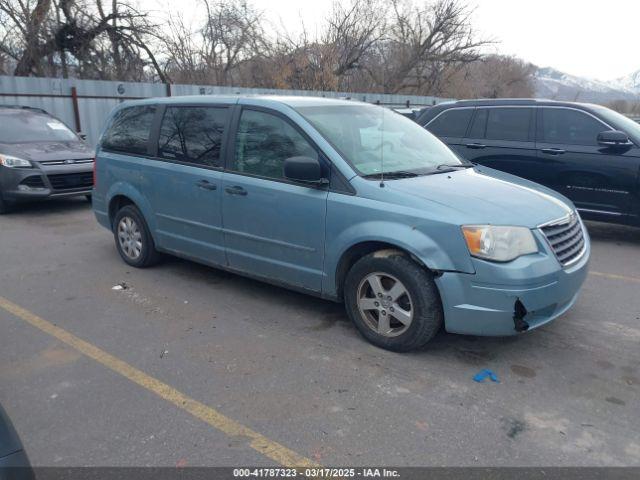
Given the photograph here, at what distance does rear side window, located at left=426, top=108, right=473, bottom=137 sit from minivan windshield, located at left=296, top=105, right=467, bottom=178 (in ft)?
9.86

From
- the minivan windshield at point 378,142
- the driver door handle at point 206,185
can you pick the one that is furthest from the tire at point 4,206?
the minivan windshield at point 378,142

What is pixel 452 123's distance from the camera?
785 centimetres

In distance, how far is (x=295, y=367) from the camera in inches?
140

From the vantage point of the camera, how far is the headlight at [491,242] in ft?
11.0

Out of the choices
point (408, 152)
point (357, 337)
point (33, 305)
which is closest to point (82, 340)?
point (33, 305)

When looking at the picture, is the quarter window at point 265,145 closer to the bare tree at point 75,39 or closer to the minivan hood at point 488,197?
Result: the minivan hood at point 488,197

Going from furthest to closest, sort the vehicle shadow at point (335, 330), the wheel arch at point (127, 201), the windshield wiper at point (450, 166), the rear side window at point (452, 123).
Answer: the rear side window at point (452, 123)
the wheel arch at point (127, 201)
the windshield wiper at point (450, 166)
the vehicle shadow at point (335, 330)

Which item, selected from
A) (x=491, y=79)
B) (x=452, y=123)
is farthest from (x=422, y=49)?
(x=452, y=123)

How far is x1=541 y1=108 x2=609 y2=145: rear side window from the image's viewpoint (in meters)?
6.78

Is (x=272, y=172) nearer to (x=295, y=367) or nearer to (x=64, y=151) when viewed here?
(x=295, y=367)

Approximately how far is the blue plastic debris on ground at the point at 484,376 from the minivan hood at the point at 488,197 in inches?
38.6

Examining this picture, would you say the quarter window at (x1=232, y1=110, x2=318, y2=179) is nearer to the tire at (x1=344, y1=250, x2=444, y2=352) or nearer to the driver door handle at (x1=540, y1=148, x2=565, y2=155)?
the tire at (x1=344, y1=250, x2=444, y2=352)

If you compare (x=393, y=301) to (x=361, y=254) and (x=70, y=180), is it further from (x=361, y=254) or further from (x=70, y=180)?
(x=70, y=180)

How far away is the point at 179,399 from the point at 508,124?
6025 millimetres
